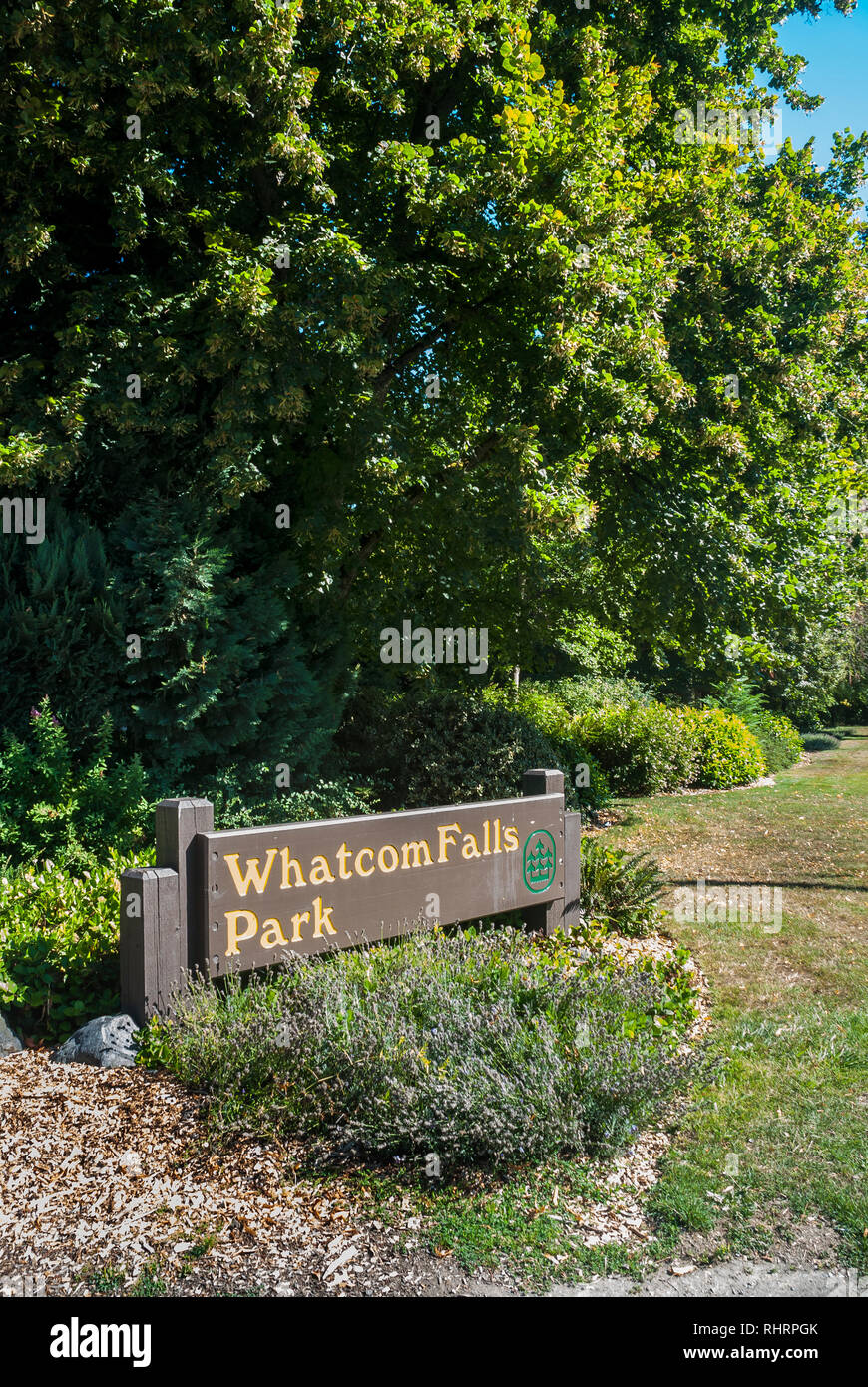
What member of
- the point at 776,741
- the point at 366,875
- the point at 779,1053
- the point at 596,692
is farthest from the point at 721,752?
the point at 366,875

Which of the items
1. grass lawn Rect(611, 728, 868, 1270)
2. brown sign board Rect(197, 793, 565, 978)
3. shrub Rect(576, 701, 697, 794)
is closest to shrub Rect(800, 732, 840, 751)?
shrub Rect(576, 701, 697, 794)

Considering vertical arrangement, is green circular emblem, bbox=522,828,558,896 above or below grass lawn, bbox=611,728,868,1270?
above

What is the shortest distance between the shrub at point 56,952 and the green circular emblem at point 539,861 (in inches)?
96.8

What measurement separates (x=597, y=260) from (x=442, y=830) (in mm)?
4996

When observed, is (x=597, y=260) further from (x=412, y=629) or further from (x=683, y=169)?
(x=412, y=629)

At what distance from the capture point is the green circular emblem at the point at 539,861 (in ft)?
18.9

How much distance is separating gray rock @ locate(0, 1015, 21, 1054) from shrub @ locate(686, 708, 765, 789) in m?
12.8

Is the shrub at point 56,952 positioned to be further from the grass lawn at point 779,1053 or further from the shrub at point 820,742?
the shrub at point 820,742

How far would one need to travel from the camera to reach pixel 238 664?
7.59 m

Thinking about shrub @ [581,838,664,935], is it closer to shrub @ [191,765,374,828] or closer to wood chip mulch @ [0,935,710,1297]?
shrub @ [191,765,374,828]

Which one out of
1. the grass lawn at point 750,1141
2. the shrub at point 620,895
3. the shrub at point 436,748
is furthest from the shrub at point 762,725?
the shrub at point 620,895

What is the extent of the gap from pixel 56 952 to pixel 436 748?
5.41 meters

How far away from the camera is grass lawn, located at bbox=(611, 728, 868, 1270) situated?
322cm

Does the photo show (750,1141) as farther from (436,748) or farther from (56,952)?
(436,748)
